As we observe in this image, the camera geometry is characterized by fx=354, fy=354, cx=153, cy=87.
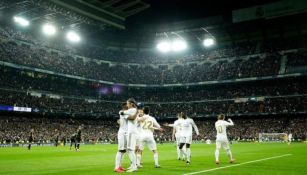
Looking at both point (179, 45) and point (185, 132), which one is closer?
point (185, 132)

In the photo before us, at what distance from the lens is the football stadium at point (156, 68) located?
67.0 meters

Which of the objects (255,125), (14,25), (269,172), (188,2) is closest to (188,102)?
(255,125)

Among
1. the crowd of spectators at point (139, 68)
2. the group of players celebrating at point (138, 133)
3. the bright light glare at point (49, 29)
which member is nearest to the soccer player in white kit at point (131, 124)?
the group of players celebrating at point (138, 133)

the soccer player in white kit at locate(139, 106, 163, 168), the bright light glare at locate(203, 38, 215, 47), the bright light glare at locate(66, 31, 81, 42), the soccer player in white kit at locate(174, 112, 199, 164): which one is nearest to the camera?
the soccer player in white kit at locate(139, 106, 163, 168)

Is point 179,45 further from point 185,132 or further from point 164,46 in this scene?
point 185,132

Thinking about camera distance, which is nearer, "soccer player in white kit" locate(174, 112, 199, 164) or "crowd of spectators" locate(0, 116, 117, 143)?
"soccer player in white kit" locate(174, 112, 199, 164)

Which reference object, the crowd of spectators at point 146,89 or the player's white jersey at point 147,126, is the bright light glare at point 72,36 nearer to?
the crowd of spectators at point 146,89

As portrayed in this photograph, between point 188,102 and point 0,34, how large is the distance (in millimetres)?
43972

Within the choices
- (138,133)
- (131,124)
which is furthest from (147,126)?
(131,124)

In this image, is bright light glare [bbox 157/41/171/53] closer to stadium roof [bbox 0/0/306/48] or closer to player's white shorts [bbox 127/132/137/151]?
stadium roof [bbox 0/0/306/48]

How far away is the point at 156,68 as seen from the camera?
95938 mm

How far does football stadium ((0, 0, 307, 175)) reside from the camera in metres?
67.0

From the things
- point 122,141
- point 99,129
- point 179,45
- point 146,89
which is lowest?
point 122,141

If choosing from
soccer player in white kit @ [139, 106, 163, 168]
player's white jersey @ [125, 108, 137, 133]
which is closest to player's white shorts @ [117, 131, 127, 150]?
player's white jersey @ [125, 108, 137, 133]
